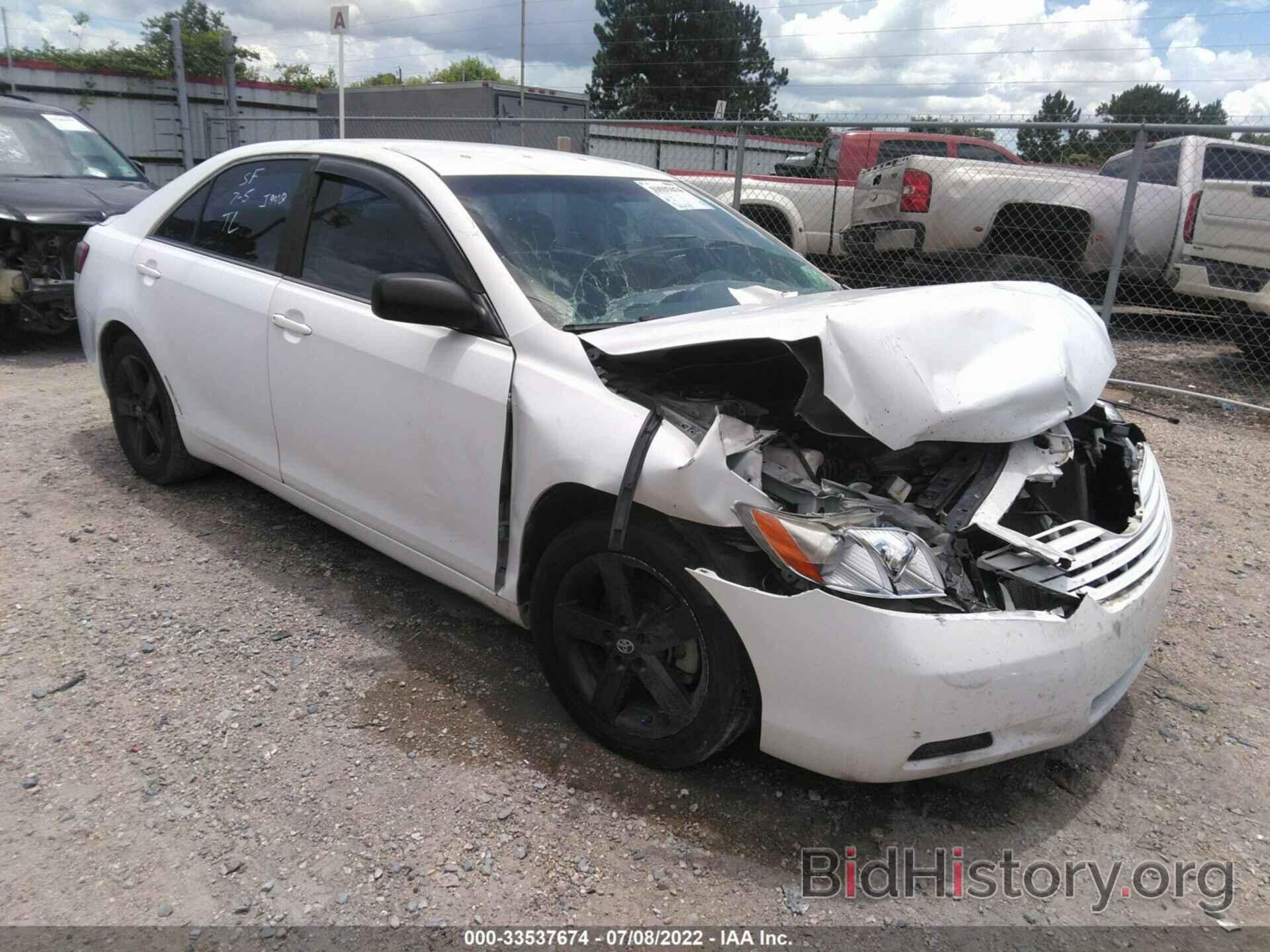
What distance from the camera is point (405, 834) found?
243 cm

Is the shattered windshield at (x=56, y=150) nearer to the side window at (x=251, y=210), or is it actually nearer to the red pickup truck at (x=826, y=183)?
the side window at (x=251, y=210)

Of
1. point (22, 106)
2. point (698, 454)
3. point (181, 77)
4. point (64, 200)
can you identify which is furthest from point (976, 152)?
point (181, 77)

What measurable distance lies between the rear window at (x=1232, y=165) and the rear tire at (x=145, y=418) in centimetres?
952

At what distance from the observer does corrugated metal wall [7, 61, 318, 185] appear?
18469 millimetres

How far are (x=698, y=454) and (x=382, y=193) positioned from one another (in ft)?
5.71

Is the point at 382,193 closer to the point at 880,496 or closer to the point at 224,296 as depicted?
the point at 224,296

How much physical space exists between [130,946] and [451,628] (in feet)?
5.06

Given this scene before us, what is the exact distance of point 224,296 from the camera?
3812 millimetres

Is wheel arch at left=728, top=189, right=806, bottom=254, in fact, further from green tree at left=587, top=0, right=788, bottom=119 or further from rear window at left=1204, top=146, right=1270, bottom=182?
green tree at left=587, top=0, right=788, bottom=119

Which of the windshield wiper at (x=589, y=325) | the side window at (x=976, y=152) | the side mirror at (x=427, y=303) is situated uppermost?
the side window at (x=976, y=152)

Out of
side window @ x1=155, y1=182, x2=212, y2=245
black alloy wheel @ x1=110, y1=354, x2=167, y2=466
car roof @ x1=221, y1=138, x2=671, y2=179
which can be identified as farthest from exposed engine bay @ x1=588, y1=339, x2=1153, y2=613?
black alloy wheel @ x1=110, y1=354, x2=167, y2=466

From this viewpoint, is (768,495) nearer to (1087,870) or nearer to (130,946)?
(1087,870)

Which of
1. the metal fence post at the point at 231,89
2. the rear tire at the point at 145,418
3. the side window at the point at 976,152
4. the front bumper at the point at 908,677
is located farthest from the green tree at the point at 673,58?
the front bumper at the point at 908,677

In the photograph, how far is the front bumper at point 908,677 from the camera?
7.11 ft
